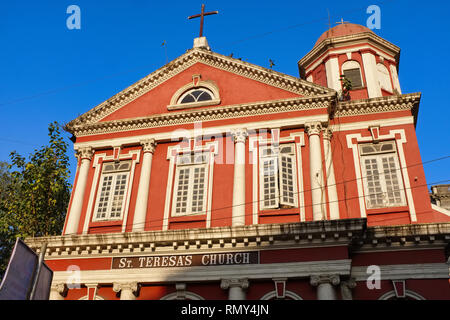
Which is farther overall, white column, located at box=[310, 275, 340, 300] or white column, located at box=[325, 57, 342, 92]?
white column, located at box=[325, 57, 342, 92]

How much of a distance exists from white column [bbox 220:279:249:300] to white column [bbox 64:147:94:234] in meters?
6.97

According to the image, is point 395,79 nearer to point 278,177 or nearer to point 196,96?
point 278,177

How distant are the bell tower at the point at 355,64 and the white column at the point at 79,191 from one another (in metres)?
11.8

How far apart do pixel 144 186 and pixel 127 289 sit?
4328mm

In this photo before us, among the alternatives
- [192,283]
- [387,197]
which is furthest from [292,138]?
[192,283]

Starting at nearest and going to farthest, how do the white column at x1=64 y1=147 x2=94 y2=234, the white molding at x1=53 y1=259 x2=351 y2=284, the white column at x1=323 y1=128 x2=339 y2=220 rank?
the white molding at x1=53 y1=259 x2=351 y2=284
the white column at x1=323 y1=128 x2=339 y2=220
the white column at x1=64 y1=147 x2=94 y2=234

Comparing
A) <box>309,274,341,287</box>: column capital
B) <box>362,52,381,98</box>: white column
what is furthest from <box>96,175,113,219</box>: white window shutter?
<box>362,52,381,98</box>: white column

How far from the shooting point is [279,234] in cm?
1595

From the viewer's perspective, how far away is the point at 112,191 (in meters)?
19.8

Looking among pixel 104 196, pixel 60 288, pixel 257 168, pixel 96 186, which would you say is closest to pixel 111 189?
pixel 104 196

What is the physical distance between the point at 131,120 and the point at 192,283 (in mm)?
8123

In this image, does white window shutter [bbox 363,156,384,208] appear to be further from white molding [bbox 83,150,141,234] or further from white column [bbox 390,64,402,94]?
white molding [bbox 83,150,141,234]

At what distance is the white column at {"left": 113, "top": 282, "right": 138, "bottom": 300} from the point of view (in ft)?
54.7

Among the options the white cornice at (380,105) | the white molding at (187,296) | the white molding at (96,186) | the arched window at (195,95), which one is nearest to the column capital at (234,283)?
the white molding at (187,296)
